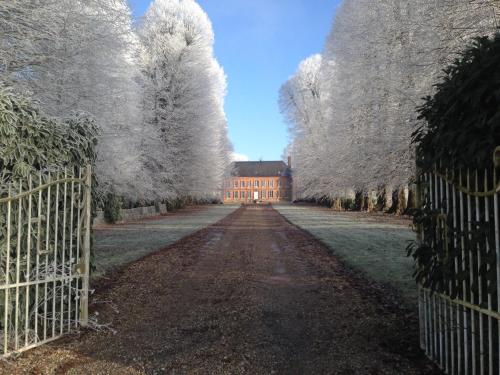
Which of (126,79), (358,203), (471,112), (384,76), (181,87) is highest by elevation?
(181,87)

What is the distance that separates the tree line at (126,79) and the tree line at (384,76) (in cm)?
825

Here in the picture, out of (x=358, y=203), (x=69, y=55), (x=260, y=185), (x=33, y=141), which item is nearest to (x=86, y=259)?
(x=33, y=141)

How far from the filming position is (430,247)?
3.97m

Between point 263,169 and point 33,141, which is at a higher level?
point 263,169

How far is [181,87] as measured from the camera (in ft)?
104

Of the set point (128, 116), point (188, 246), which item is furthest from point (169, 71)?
point (188, 246)

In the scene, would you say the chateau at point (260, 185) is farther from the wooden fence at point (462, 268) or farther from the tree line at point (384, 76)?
the wooden fence at point (462, 268)

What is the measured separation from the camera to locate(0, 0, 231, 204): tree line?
7.41 meters

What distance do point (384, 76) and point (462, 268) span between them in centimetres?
1677

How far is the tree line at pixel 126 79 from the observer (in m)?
7.41

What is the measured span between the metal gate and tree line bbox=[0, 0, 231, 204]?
1465 mm

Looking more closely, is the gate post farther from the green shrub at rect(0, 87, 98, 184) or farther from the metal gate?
the green shrub at rect(0, 87, 98, 184)

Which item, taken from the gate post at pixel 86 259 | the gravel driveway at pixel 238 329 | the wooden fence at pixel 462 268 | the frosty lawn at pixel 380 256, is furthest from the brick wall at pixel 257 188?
the wooden fence at pixel 462 268

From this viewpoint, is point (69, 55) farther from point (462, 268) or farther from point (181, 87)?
point (181, 87)
